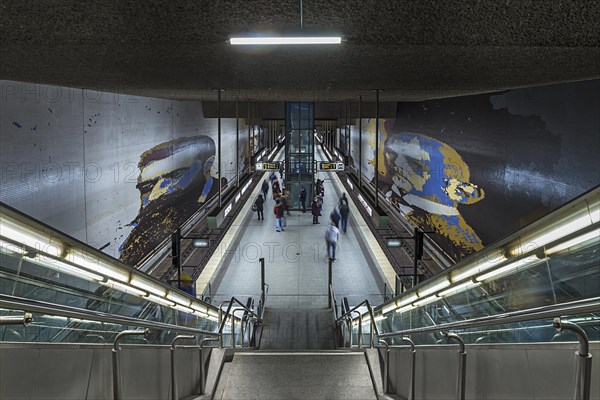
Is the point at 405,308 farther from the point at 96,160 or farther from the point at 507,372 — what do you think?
the point at 96,160

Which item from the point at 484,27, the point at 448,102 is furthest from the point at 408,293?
the point at 448,102

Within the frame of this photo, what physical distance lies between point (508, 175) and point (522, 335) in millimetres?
5618

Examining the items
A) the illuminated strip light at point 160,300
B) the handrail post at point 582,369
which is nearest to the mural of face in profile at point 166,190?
the illuminated strip light at point 160,300

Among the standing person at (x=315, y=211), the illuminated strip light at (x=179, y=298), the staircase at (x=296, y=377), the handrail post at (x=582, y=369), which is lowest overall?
the staircase at (x=296, y=377)

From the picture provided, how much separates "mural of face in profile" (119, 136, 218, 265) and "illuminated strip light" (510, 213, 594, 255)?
294 inches

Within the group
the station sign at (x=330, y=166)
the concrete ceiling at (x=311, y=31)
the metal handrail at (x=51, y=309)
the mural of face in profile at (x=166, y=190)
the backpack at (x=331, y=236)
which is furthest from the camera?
the station sign at (x=330, y=166)

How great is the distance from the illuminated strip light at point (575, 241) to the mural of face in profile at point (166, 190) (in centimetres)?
769

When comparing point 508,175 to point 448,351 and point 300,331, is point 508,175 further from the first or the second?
point 448,351

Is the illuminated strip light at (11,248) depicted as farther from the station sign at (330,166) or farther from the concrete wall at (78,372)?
the station sign at (330,166)

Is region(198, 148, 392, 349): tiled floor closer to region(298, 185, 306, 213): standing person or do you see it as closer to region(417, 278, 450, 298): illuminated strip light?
region(298, 185, 306, 213): standing person

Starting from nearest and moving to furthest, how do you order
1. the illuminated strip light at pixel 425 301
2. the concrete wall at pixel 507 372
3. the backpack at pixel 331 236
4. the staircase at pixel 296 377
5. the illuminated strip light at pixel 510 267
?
the concrete wall at pixel 507 372
the illuminated strip light at pixel 510 267
the staircase at pixel 296 377
the illuminated strip light at pixel 425 301
the backpack at pixel 331 236

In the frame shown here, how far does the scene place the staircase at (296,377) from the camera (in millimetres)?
4410

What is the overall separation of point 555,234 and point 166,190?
1004 centimetres

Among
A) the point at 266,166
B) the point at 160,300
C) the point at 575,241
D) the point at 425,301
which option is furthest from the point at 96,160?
the point at 575,241
